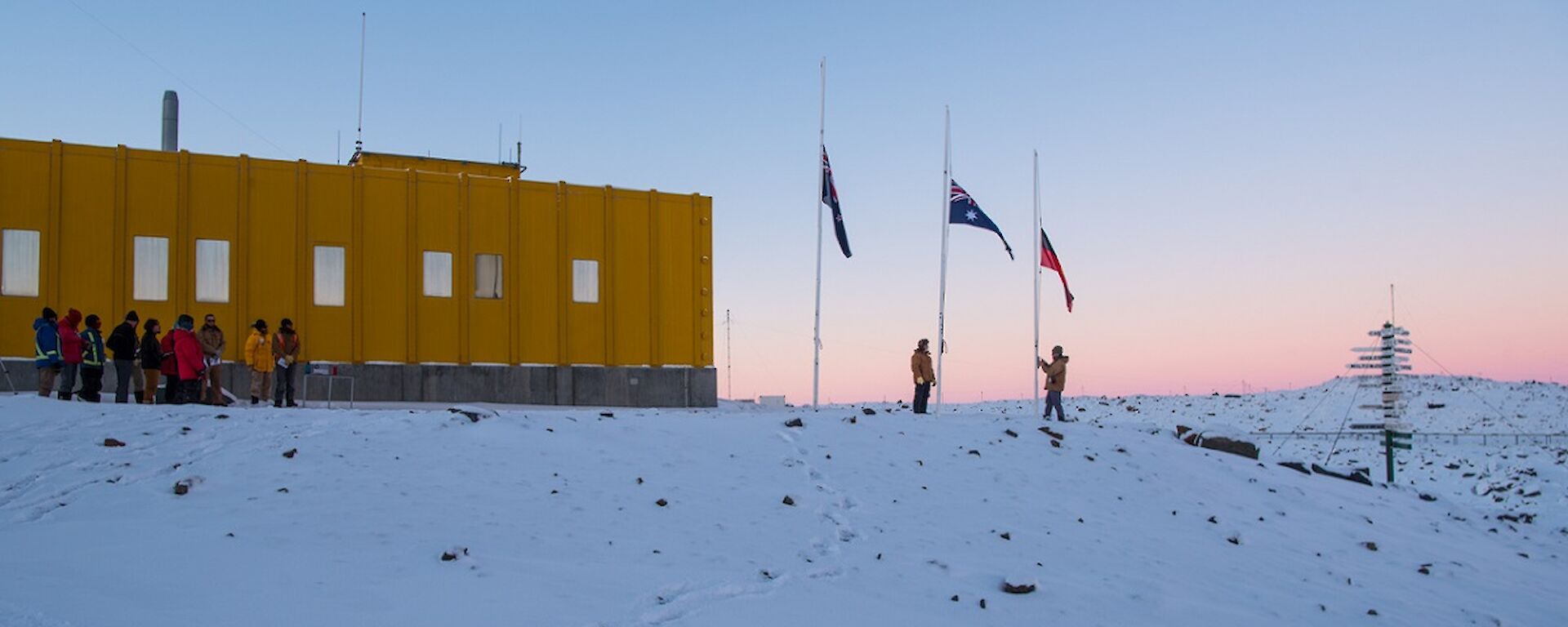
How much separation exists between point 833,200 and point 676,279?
182 inches

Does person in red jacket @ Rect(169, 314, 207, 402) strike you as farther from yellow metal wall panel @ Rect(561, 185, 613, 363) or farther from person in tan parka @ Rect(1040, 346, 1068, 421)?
person in tan parka @ Rect(1040, 346, 1068, 421)

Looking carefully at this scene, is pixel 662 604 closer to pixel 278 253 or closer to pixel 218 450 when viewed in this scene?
pixel 218 450

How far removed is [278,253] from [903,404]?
14392 millimetres

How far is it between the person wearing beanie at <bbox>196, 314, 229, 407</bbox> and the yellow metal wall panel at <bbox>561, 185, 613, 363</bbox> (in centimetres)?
788

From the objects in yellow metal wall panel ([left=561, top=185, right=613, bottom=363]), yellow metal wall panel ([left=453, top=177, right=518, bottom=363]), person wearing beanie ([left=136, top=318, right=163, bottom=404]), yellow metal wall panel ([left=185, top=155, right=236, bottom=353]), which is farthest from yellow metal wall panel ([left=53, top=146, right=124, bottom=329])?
yellow metal wall panel ([left=561, top=185, right=613, bottom=363])

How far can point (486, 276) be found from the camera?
2588 centimetres

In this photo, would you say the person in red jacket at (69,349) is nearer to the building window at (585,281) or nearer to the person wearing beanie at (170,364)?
the person wearing beanie at (170,364)

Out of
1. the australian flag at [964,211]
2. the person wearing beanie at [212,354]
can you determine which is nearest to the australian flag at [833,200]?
the australian flag at [964,211]

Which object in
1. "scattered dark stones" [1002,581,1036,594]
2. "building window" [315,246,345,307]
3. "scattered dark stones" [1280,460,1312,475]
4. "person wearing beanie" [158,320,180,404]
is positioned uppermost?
"building window" [315,246,345,307]

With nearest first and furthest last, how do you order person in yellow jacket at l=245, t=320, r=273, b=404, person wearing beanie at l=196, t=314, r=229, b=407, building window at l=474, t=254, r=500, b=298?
1. person wearing beanie at l=196, t=314, r=229, b=407
2. person in yellow jacket at l=245, t=320, r=273, b=404
3. building window at l=474, t=254, r=500, b=298

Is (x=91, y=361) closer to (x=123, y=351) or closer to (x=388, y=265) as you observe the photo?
(x=123, y=351)

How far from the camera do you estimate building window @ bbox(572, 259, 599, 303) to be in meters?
26.5

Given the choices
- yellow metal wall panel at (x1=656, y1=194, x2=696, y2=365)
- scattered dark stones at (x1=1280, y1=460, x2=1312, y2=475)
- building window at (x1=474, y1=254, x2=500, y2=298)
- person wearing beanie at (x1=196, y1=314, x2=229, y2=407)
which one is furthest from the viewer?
yellow metal wall panel at (x1=656, y1=194, x2=696, y2=365)

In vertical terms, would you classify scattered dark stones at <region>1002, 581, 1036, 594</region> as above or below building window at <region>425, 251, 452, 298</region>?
below
